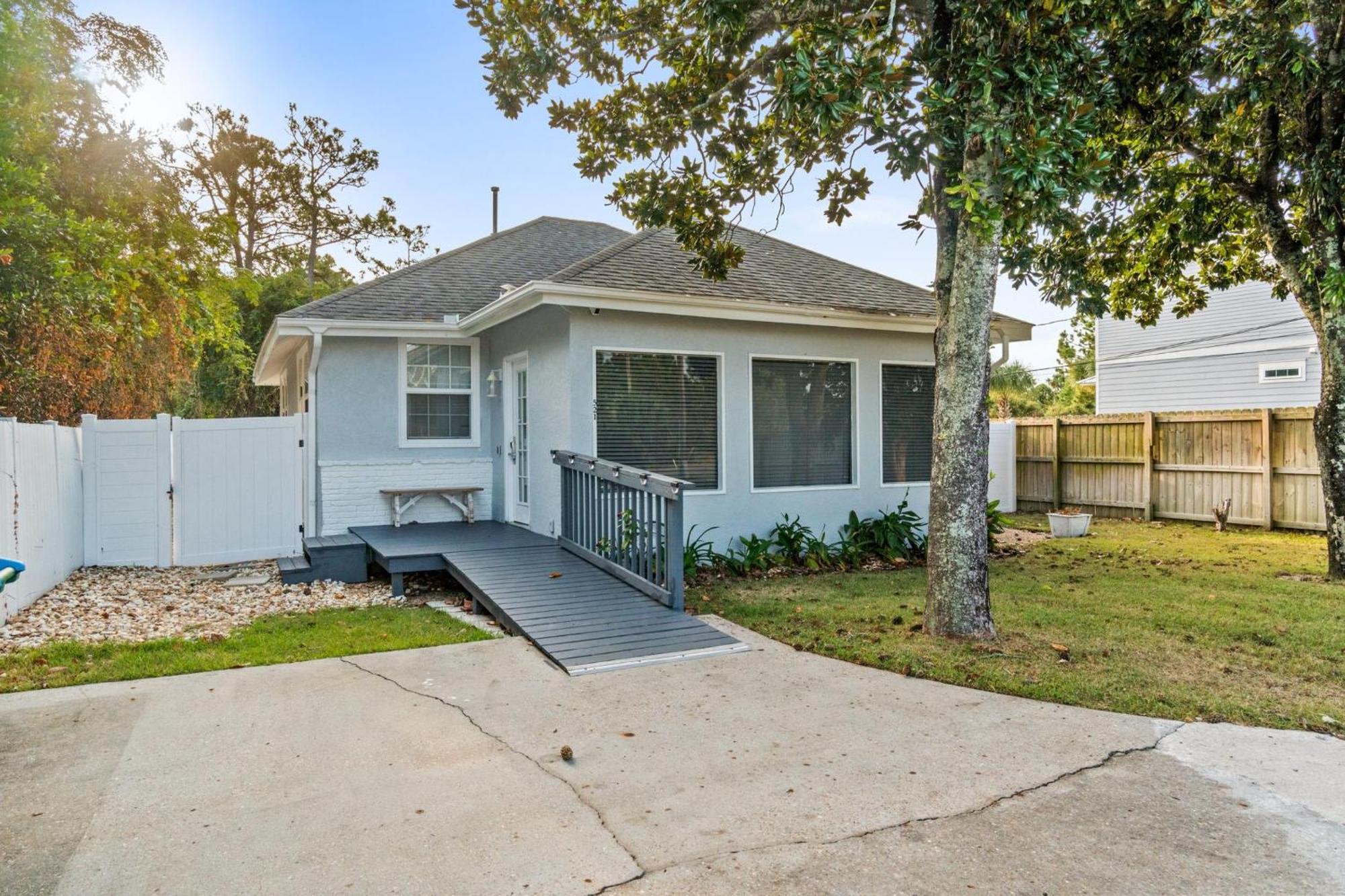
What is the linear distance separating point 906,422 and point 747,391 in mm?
2418

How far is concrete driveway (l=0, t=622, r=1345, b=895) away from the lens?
2.46 metres

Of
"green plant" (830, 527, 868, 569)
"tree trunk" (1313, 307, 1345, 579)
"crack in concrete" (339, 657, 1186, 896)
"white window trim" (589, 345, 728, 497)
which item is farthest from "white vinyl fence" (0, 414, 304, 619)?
"tree trunk" (1313, 307, 1345, 579)

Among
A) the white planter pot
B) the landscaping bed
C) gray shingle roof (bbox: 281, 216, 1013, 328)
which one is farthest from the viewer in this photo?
the white planter pot

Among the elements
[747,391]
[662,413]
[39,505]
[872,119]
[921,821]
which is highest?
[872,119]

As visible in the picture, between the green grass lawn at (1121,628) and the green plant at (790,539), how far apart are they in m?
0.53

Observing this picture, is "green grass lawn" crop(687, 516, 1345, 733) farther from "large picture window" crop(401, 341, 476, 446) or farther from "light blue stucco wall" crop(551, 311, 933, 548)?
"large picture window" crop(401, 341, 476, 446)

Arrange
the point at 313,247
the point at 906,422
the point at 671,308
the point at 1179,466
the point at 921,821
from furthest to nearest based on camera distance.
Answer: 1. the point at 313,247
2. the point at 1179,466
3. the point at 906,422
4. the point at 671,308
5. the point at 921,821

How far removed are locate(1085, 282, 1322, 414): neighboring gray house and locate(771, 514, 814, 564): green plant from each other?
406 inches

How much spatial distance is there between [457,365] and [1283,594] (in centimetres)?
885

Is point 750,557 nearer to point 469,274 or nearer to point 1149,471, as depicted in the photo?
point 469,274

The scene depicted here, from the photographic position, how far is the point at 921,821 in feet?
9.23

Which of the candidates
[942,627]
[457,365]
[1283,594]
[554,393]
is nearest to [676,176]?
[554,393]

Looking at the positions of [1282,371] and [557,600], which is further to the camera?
[1282,371]

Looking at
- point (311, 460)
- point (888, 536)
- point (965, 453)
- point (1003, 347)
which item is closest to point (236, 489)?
point (311, 460)
